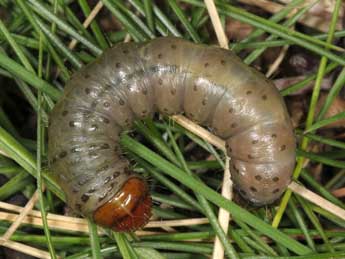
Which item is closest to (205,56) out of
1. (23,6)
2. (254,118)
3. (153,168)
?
(254,118)

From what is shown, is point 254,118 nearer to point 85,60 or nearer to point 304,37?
point 304,37

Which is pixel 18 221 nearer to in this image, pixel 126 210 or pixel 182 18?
pixel 126 210

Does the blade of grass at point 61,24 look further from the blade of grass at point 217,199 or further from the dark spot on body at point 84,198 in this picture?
the dark spot on body at point 84,198

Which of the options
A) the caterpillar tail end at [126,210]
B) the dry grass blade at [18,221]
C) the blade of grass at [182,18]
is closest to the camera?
the caterpillar tail end at [126,210]

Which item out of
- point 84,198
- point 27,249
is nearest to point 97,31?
point 84,198

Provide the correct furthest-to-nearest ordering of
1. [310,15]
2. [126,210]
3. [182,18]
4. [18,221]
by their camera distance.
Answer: [310,15] < [182,18] < [18,221] < [126,210]

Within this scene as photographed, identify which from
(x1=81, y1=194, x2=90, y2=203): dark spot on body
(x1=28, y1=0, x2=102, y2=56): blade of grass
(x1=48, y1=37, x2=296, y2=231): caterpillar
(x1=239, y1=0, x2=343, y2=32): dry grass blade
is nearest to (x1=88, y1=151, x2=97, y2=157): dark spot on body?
(x1=48, y1=37, x2=296, y2=231): caterpillar

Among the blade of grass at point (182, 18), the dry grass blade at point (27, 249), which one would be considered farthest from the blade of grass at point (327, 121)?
the dry grass blade at point (27, 249)

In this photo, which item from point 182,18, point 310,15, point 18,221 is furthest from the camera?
point 310,15
